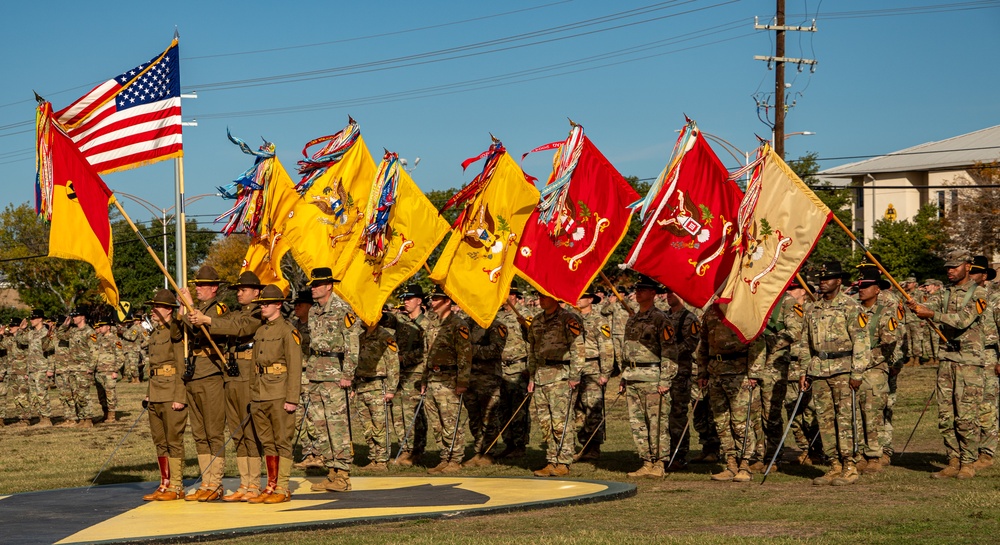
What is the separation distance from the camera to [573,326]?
1452 cm

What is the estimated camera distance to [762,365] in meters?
13.7

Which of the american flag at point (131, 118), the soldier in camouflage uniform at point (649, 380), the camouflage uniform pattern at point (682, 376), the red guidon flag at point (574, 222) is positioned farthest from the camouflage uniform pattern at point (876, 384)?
the american flag at point (131, 118)

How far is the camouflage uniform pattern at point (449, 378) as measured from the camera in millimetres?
15109

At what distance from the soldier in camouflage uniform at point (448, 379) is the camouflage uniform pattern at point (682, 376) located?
261cm

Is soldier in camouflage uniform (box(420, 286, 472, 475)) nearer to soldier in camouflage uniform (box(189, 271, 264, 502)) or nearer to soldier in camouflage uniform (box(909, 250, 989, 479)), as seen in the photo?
soldier in camouflage uniform (box(189, 271, 264, 502))

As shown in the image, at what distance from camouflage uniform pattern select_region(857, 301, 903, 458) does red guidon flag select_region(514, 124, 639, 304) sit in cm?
317

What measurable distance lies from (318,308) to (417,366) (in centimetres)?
332

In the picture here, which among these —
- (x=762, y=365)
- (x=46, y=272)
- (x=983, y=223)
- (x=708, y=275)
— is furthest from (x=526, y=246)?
(x=46, y=272)

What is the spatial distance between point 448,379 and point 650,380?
110 inches

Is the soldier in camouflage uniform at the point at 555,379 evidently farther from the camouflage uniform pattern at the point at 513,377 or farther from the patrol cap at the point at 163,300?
the patrol cap at the point at 163,300

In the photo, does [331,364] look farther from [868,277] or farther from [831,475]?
[868,277]

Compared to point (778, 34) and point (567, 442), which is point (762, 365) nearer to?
point (567, 442)

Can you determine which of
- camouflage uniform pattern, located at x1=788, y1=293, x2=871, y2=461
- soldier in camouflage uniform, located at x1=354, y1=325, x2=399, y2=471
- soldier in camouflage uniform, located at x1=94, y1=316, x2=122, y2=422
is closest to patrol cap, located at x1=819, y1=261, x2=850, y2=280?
camouflage uniform pattern, located at x1=788, y1=293, x2=871, y2=461

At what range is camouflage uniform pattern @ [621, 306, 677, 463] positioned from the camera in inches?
547
